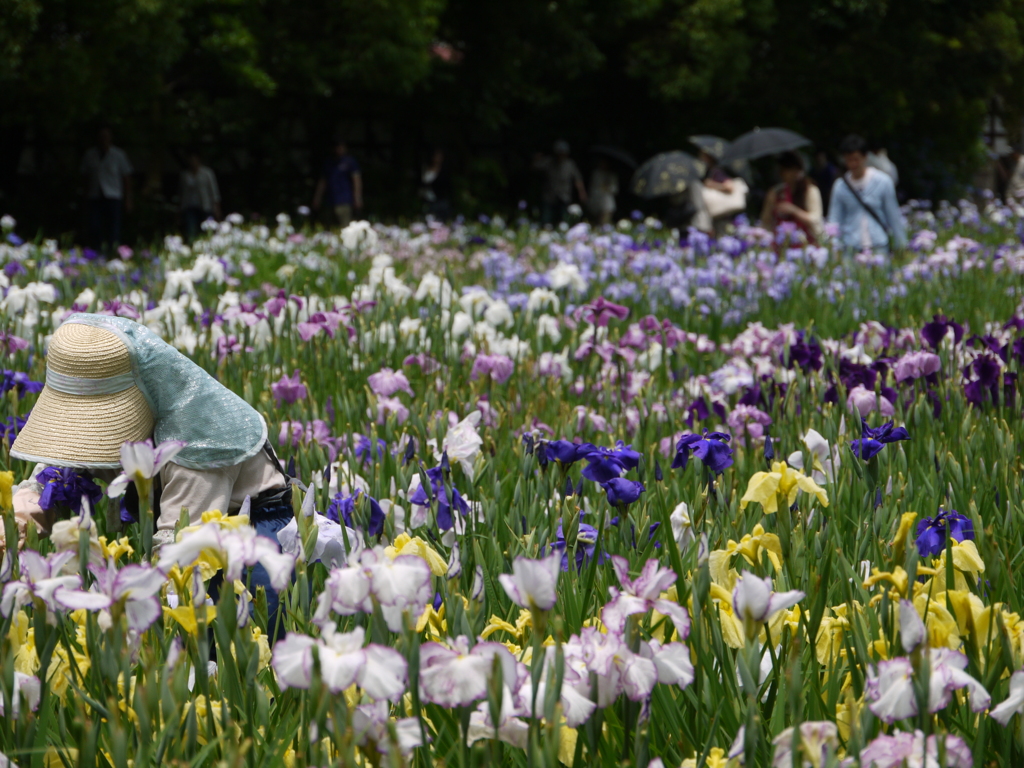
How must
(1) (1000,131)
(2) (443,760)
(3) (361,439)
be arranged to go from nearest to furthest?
1. (2) (443,760)
2. (3) (361,439)
3. (1) (1000,131)

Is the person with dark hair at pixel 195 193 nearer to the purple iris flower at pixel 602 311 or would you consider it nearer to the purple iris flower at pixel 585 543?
the purple iris flower at pixel 602 311

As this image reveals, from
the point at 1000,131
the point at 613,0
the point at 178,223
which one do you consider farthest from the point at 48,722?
the point at 1000,131

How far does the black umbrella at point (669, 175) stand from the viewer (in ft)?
39.7

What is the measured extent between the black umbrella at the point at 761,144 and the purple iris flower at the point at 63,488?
1250 centimetres

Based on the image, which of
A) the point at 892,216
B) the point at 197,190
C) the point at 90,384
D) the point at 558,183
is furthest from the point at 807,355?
the point at 558,183

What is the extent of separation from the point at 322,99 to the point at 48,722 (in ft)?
57.4

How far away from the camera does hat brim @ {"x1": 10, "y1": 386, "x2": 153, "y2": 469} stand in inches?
77.4

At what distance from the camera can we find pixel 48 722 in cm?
142

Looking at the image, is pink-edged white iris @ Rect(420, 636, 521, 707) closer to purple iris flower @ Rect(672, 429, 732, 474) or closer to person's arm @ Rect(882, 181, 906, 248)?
purple iris flower @ Rect(672, 429, 732, 474)

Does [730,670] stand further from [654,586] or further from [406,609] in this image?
[406,609]

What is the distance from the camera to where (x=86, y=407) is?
1.99m

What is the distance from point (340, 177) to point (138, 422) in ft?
39.9

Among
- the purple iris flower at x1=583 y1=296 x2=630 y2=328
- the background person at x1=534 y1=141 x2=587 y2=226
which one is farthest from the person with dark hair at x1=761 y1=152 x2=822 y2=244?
the background person at x1=534 y1=141 x2=587 y2=226

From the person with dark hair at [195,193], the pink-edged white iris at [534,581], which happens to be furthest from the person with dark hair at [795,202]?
the pink-edged white iris at [534,581]
